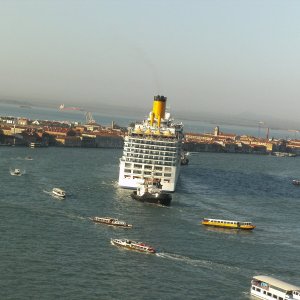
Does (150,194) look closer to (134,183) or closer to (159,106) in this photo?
(134,183)

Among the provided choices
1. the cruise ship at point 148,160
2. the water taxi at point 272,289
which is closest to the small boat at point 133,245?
the water taxi at point 272,289

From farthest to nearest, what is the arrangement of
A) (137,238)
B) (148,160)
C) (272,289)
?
(148,160) < (137,238) < (272,289)

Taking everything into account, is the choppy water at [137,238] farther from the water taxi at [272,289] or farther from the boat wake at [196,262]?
the water taxi at [272,289]

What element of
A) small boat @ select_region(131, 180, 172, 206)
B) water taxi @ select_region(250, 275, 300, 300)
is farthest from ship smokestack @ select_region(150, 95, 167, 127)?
water taxi @ select_region(250, 275, 300, 300)

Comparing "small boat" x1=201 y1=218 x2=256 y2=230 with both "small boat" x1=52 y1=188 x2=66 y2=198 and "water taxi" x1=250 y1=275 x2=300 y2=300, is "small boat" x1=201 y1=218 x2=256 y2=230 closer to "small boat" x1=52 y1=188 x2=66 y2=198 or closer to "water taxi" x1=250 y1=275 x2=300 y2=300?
"small boat" x1=52 y1=188 x2=66 y2=198

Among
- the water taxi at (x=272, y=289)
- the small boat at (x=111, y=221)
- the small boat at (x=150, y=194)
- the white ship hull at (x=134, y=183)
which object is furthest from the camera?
the white ship hull at (x=134, y=183)

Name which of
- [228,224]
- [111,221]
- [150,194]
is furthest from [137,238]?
[150,194]
